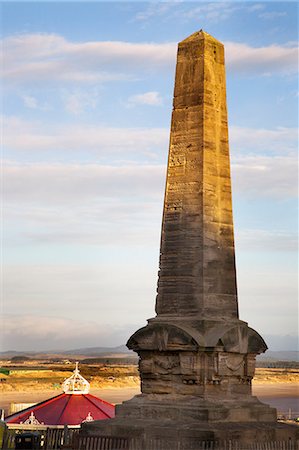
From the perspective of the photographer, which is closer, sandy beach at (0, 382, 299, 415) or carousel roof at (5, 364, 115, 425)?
carousel roof at (5, 364, 115, 425)

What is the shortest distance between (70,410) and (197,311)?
8.78 metres

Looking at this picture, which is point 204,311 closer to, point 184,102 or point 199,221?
point 199,221

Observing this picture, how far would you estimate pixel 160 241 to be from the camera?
1884 cm

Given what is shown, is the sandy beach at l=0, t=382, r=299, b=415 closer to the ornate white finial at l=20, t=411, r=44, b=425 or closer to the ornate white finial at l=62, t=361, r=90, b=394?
the ornate white finial at l=62, t=361, r=90, b=394

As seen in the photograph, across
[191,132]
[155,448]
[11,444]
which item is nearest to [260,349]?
[155,448]

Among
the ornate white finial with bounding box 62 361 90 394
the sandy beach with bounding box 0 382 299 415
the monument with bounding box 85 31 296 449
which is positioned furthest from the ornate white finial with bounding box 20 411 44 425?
the sandy beach with bounding box 0 382 299 415

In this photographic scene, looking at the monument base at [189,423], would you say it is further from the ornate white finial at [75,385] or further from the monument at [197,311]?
the ornate white finial at [75,385]

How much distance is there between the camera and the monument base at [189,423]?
1658 centimetres

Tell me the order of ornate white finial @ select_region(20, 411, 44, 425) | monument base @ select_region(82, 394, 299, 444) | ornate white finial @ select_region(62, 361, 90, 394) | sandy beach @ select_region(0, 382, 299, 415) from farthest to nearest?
sandy beach @ select_region(0, 382, 299, 415)
ornate white finial @ select_region(62, 361, 90, 394)
ornate white finial @ select_region(20, 411, 44, 425)
monument base @ select_region(82, 394, 299, 444)

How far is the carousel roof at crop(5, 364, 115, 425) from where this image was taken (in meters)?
24.6

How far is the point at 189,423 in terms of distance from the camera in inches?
663

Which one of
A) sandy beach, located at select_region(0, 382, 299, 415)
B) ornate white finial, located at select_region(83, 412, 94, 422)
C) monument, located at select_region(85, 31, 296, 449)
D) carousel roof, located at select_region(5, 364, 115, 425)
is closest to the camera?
monument, located at select_region(85, 31, 296, 449)

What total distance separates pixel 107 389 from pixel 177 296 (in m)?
67.8

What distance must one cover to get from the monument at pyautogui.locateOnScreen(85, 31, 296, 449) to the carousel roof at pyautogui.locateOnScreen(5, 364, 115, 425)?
681cm
